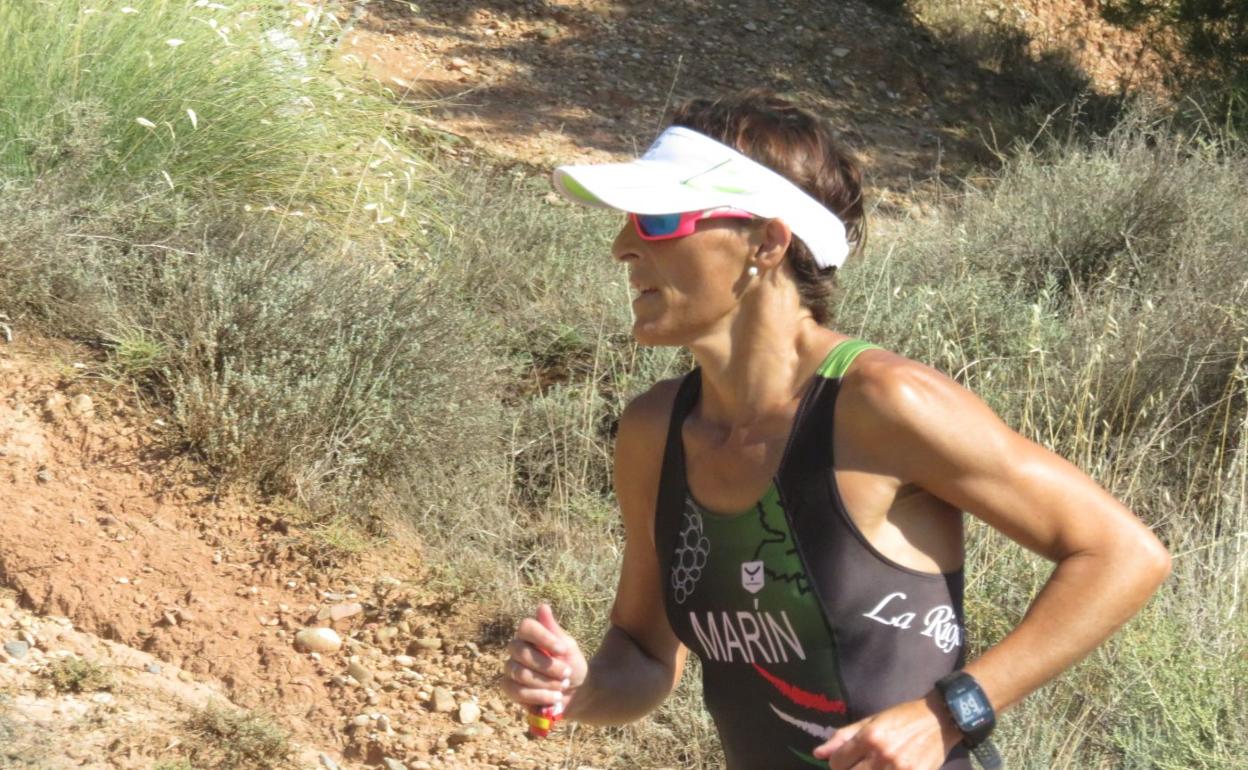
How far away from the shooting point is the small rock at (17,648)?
144 inches

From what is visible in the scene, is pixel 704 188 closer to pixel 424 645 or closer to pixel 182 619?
pixel 424 645

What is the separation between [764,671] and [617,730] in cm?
190

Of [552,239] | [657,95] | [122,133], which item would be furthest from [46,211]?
[657,95]

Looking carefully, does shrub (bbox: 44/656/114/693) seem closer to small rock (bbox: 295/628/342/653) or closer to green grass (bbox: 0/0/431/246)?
small rock (bbox: 295/628/342/653)

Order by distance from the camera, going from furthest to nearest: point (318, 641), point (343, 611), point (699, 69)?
point (699, 69)
point (343, 611)
point (318, 641)

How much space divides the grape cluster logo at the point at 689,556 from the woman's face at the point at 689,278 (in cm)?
24

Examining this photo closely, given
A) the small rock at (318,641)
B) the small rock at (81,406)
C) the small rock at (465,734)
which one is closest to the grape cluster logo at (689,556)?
the small rock at (465,734)

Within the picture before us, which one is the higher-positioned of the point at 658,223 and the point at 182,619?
the point at 658,223

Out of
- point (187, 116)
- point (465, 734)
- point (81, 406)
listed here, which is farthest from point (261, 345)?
point (465, 734)

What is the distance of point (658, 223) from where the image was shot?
2.00 metres

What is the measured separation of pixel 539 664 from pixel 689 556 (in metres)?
0.25

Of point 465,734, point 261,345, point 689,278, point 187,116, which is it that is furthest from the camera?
point 187,116

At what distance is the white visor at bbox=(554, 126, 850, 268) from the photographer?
1.98 meters

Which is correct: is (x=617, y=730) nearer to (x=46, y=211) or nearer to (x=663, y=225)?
(x=663, y=225)
